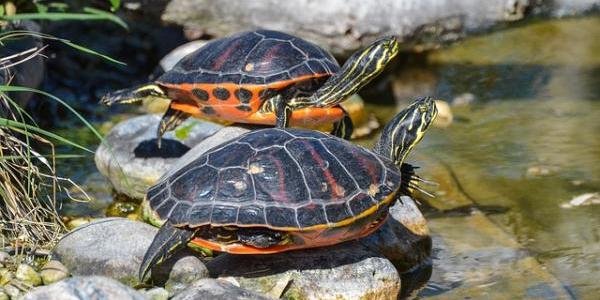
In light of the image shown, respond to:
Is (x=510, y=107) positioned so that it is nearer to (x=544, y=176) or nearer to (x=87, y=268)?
(x=544, y=176)

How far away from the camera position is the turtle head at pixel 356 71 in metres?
5.68

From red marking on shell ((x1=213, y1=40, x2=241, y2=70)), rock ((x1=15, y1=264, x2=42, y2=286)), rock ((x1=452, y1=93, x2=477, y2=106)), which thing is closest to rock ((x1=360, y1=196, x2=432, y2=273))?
red marking on shell ((x1=213, y1=40, x2=241, y2=70))

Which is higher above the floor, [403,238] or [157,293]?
[157,293]

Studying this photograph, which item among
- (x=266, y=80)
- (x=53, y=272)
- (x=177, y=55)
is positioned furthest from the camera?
(x=177, y=55)

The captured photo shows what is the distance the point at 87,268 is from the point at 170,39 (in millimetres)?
4817

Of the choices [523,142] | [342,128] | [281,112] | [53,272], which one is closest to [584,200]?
[523,142]

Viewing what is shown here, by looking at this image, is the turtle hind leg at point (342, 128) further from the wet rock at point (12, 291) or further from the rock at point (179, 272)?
the wet rock at point (12, 291)

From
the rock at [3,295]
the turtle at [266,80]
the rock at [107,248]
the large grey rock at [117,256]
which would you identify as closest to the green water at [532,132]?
the turtle at [266,80]

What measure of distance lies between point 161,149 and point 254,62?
0.94m

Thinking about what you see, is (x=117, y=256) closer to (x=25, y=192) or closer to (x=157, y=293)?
(x=157, y=293)

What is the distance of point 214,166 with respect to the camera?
4.41 meters

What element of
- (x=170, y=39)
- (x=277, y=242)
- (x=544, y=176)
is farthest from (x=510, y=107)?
(x=277, y=242)

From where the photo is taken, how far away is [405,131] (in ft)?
16.7

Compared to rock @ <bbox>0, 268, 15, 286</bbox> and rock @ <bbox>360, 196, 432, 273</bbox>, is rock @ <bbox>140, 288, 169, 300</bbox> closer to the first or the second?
rock @ <bbox>0, 268, 15, 286</bbox>
